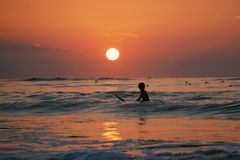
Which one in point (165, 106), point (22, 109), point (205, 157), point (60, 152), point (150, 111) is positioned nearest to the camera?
point (205, 157)

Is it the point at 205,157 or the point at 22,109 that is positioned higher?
the point at 22,109

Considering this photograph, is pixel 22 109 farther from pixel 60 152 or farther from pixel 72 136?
pixel 60 152

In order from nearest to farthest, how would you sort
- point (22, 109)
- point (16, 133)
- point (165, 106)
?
point (16, 133), point (165, 106), point (22, 109)

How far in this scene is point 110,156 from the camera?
8.03 m

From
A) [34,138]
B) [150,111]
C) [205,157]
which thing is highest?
[150,111]

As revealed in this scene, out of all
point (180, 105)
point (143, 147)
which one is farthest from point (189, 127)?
point (180, 105)


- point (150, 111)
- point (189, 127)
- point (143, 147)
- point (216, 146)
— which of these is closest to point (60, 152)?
point (143, 147)

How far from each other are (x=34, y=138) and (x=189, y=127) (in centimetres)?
502

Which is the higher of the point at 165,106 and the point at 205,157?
the point at 165,106

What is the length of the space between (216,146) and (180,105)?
1285cm

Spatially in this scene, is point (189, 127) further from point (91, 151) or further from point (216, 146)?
point (91, 151)

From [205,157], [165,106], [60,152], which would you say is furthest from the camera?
[165,106]

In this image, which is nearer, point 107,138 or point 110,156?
point 110,156

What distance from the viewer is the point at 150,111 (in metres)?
20.0
